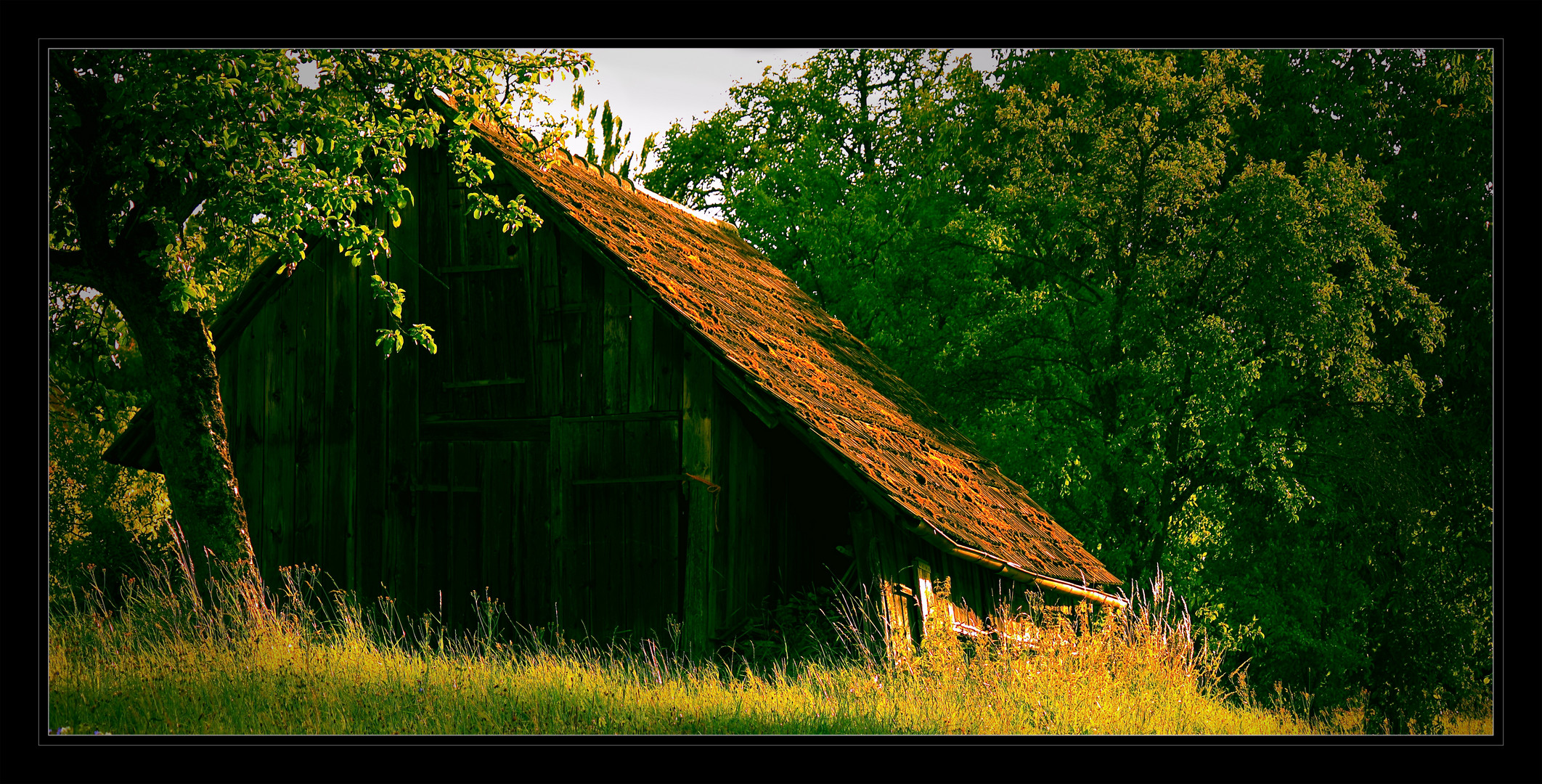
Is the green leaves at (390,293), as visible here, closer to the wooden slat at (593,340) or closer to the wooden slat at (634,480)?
the wooden slat at (593,340)

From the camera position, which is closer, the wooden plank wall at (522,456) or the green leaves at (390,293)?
the green leaves at (390,293)

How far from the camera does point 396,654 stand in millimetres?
8164

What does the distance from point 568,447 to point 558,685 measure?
3390 millimetres

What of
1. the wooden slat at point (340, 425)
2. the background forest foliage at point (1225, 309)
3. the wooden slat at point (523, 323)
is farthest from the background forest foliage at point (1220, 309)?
the wooden slat at point (523, 323)

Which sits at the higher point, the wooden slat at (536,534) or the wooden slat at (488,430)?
the wooden slat at (488,430)

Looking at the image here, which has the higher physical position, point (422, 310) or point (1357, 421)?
point (422, 310)

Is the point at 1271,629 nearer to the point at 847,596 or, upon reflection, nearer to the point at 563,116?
the point at 847,596

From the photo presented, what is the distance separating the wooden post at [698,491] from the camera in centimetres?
Result: 1012

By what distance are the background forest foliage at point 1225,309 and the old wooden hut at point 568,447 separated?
A: 7.30 metres

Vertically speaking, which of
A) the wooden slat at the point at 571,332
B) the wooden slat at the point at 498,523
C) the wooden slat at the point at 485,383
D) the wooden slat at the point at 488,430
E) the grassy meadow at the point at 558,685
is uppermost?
the wooden slat at the point at 571,332

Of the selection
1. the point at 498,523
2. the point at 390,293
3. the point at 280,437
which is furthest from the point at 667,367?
the point at 280,437
